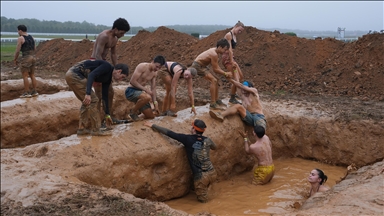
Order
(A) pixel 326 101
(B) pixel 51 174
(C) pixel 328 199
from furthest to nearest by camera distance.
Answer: (A) pixel 326 101 → (C) pixel 328 199 → (B) pixel 51 174

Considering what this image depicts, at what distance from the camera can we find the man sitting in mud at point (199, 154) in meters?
6.81

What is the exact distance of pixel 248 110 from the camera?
8.51m

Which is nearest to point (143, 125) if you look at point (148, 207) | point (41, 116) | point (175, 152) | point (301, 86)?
point (175, 152)

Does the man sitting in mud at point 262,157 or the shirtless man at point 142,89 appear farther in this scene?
the man sitting in mud at point 262,157

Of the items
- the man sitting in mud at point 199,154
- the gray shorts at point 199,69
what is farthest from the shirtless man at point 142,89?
the gray shorts at point 199,69

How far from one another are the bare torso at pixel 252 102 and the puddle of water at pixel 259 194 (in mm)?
1439

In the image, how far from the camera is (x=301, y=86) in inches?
490

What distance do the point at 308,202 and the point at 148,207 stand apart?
2.73 m

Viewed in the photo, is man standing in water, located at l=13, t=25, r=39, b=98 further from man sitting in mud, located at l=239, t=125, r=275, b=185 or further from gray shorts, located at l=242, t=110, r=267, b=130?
man sitting in mud, located at l=239, t=125, r=275, b=185

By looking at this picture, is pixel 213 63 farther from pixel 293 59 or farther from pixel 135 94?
pixel 293 59

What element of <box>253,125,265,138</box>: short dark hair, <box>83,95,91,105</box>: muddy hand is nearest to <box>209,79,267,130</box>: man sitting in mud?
<box>253,125,265,138</box>: short dark hair

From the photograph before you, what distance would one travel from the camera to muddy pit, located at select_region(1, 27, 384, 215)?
16.5 ft

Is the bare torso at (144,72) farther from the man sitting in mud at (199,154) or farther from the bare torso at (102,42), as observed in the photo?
the man sitting in mud at (199,154)

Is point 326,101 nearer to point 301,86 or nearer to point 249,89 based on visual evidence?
point 301,86
